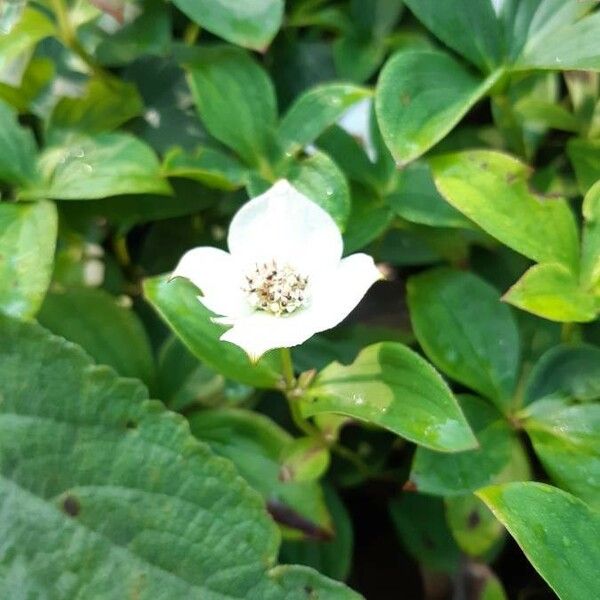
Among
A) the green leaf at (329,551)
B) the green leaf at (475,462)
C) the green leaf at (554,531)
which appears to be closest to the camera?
the green leaf at (554,531)

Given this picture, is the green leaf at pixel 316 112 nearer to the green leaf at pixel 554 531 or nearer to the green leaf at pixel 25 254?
the green leaf at pixel 25 254

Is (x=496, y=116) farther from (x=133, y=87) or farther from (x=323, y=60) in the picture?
(x=133, y=87)

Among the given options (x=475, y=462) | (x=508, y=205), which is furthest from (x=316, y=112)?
(x=475, y=462)

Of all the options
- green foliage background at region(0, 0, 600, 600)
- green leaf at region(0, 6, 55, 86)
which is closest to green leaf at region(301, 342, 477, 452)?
green foliage background at region(0, 0, 600, 600)

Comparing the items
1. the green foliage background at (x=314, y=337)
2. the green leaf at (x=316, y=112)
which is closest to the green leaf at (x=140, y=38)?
the green foliage background at (x=314, y=337)

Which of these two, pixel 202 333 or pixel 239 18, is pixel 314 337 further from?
pixel 239 18

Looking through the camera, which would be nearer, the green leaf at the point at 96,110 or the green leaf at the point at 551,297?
the green leaf at the point at 551,297
